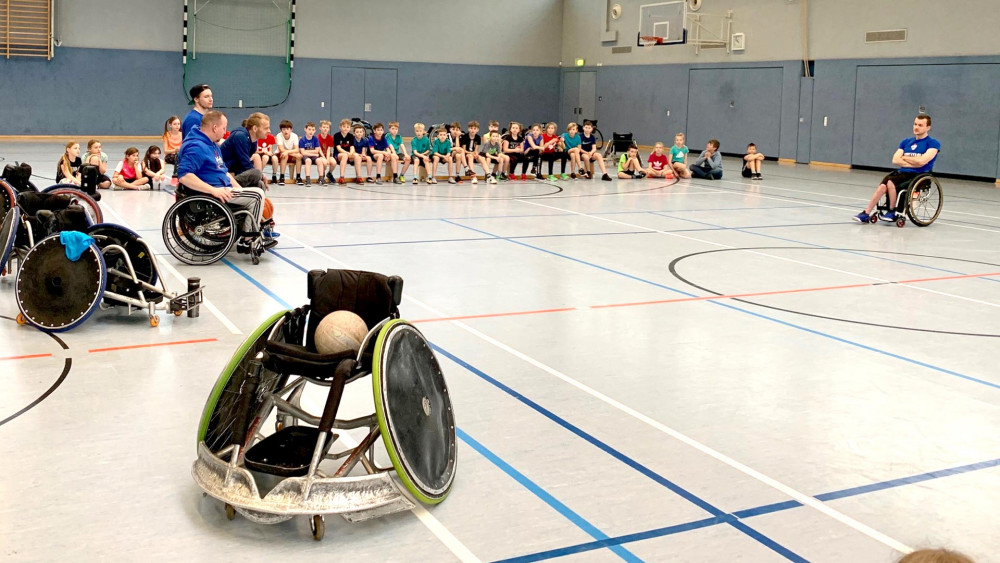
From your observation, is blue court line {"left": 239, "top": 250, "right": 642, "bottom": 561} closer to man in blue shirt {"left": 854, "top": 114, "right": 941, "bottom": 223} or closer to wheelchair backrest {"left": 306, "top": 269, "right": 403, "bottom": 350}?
wheelchair backrest {"left": 306, "top": 269, "right": 403, "bottom": 350}

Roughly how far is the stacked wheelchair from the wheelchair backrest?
244 cm

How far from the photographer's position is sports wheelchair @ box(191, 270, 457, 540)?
3189 mm

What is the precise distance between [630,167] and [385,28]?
1202 centimetres

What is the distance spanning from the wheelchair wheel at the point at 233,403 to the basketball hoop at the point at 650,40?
77.6ft

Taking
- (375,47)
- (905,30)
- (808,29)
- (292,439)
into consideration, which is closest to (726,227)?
(292,439)

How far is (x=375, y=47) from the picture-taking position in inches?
1085

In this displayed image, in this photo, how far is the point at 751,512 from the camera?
3.44 m

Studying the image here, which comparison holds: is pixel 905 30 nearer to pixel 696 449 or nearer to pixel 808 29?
pixel 808 29

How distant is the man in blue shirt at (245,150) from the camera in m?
9.09

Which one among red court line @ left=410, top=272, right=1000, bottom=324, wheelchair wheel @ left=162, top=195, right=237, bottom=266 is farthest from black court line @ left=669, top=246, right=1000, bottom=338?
wheelchair wheel @ left=162, top=195, right=237, bottom=266

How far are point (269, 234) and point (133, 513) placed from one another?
602 cm

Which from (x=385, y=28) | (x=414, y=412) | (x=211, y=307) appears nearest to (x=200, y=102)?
(x=211, y=307)

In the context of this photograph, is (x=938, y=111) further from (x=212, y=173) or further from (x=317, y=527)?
(x=317, y=527)

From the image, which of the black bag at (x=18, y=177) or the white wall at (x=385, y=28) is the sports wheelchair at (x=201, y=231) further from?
the white wall at (x=385, y=28)
